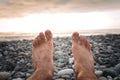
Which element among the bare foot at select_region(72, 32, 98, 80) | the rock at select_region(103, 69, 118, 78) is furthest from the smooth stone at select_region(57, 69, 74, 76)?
the rock at select_region(103, 69, 118, 78)

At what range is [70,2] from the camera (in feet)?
10.3

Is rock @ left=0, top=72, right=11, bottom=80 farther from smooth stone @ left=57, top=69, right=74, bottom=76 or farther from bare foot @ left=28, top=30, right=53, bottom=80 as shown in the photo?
smooth stone @ left=57, top=69, right=74, bottom=76

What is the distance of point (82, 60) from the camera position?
81.7 inches

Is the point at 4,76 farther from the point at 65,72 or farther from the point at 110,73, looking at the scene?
the point at 110,73

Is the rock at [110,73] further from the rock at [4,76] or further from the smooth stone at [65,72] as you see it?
the rock at [4,76]

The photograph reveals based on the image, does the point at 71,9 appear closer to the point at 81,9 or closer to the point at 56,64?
the point at 81,9

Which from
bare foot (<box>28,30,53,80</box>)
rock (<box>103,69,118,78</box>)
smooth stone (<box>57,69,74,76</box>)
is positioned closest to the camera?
bare foot (<box>28,30,53,80</box>)

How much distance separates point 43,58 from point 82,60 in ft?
0.91

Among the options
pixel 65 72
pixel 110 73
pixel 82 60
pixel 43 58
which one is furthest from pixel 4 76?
pixel 110 73

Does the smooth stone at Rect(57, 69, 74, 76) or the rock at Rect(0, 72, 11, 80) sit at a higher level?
the rock at Rect(0, 72, 11, 80)

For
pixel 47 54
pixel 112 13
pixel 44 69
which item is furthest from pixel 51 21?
pixel 44 69

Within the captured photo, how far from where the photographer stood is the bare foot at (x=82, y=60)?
177 centimetres

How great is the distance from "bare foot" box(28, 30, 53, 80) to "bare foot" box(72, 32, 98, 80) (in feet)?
0.58

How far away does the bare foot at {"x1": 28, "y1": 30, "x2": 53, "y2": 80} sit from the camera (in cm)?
177
